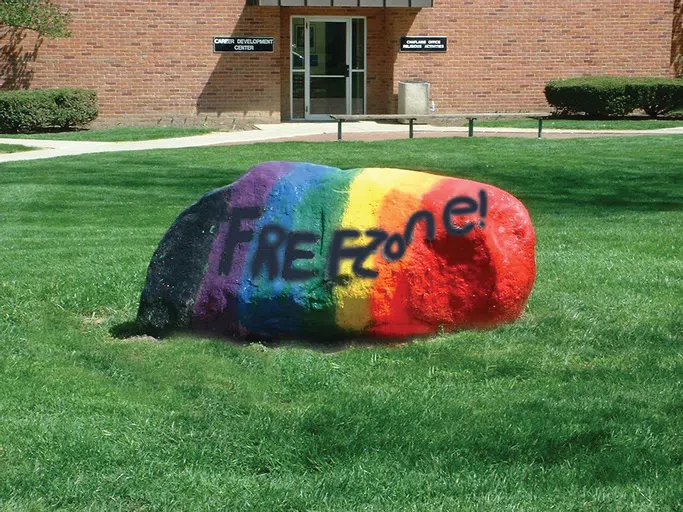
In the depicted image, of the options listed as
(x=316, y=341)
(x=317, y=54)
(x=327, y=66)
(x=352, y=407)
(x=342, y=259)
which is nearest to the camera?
(x=352, y=407)

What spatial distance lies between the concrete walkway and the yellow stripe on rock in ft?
39.1

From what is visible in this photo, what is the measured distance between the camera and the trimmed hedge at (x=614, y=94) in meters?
24.6

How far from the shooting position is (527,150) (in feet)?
57.1

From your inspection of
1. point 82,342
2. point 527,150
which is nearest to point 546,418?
point 82,342

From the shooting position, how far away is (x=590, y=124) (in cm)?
2338

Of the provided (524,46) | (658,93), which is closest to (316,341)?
(658,93)

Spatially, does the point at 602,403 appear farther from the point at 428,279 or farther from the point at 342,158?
the point at 342,158

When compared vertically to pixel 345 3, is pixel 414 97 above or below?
below

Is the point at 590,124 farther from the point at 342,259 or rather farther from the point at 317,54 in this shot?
the point at 342,259

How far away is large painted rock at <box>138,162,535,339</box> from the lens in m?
6.07

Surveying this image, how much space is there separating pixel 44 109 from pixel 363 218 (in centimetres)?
1702

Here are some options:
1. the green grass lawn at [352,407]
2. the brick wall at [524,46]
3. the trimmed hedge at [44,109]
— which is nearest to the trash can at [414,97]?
the brick wall at [524,46]

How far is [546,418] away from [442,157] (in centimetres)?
1179

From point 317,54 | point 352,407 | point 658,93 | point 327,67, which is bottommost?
point 352,407
